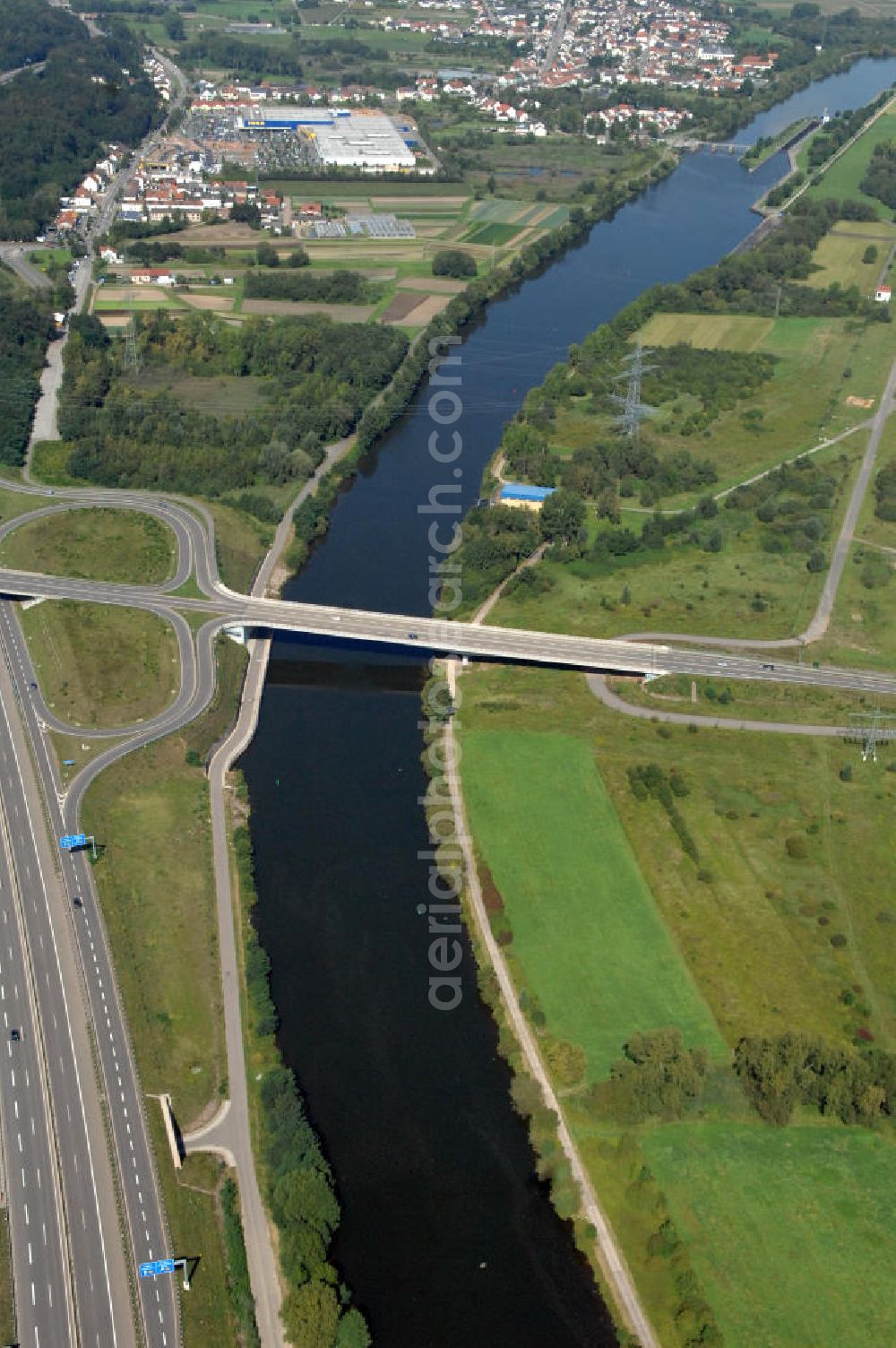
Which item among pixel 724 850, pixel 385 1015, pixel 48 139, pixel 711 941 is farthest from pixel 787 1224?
pixel 48 139

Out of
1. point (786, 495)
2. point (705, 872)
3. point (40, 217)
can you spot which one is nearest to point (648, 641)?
point (705, 872)

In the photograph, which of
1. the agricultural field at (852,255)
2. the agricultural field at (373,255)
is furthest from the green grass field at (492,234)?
the agricultural field at (852,255)

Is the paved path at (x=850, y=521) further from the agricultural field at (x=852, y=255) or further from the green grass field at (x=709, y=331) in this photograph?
the agricultural field at (x=852, y=255)

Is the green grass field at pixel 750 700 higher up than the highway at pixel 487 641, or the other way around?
the highway at pixel 487 641

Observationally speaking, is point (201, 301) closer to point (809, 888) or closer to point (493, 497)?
point (493, 497)

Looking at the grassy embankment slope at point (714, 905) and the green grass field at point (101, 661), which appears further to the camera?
the green grass field at point (101, 661)

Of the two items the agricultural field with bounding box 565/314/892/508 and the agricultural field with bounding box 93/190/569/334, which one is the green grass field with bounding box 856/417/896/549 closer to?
the agricultural field with bounding box 565/314/892/508

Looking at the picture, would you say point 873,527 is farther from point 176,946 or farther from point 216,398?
point 176,946
